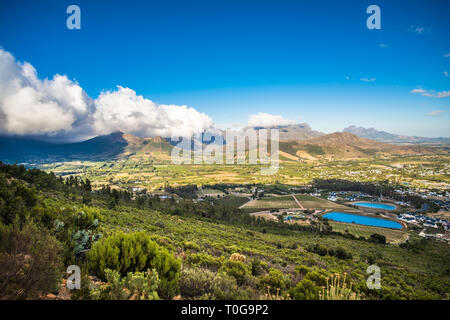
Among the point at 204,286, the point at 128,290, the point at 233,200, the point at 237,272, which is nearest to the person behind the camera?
the point at 128,290

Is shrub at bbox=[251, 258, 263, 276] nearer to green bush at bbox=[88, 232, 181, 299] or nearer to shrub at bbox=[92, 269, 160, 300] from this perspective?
green bush at bbox=[88, 232, 181, 299]

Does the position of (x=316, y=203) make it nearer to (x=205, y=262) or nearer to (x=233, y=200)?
(x=233, y=200)

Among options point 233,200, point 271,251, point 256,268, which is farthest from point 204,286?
point 233,200

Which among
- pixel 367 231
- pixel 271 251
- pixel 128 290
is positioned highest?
pixel 128 290

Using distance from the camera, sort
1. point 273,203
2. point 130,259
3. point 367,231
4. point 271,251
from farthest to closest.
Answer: point 273,203 → point 367,231 → point 271,251 → point 130,259

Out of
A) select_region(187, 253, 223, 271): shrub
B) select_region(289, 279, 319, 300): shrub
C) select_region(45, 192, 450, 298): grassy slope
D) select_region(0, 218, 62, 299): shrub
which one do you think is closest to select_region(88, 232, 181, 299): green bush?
select_region(0, 218, 62, 299): shrub

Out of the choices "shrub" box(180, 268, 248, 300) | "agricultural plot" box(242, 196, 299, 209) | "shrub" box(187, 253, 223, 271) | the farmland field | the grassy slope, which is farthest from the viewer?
the farmland field

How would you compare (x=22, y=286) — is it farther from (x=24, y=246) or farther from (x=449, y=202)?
(x=449, y=202)
